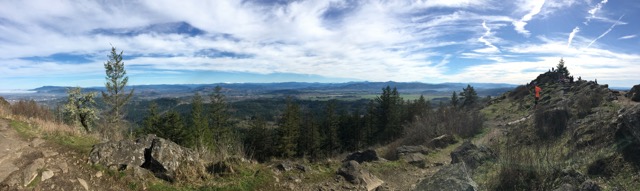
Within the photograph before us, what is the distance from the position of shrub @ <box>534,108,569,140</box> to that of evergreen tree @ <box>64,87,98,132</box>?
2923cm

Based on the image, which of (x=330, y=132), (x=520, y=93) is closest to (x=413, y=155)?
(x=520, y=93)

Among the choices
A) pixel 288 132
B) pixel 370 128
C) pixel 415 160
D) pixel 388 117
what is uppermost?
pixel 415 160

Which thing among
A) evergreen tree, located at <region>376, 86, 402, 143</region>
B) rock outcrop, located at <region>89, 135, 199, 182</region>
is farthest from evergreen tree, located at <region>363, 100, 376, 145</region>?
rock outcrop, located at <region>89, 135, 199, 182</region>

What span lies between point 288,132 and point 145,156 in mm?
37233

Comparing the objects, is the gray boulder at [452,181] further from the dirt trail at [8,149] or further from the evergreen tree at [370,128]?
the evergreen tree at [370,128]

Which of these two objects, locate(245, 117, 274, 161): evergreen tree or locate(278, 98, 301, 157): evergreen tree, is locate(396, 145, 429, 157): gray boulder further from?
locate(245, 117, 274, 161): evergreen tree

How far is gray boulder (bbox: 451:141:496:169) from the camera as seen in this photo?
11039 mm

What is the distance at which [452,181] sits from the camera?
7543mm

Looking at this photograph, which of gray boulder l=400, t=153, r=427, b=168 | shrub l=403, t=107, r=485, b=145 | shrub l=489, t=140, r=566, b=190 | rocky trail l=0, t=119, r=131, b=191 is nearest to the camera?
rocky trail l=0, t=119, r=131, b=191

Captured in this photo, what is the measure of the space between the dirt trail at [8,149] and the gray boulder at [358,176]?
28.4 feet

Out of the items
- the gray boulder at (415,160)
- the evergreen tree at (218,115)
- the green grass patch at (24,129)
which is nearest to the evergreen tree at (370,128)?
the evergreen tree at (218,115)

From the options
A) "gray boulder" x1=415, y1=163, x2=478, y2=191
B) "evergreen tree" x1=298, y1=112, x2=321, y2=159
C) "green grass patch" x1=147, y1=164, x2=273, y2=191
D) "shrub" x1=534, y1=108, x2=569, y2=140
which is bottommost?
"evergreen tree" x1=298, y1=112, x2=321, y2=159

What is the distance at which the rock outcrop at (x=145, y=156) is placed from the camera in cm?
877

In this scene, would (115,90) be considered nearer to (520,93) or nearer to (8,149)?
(8,149)
